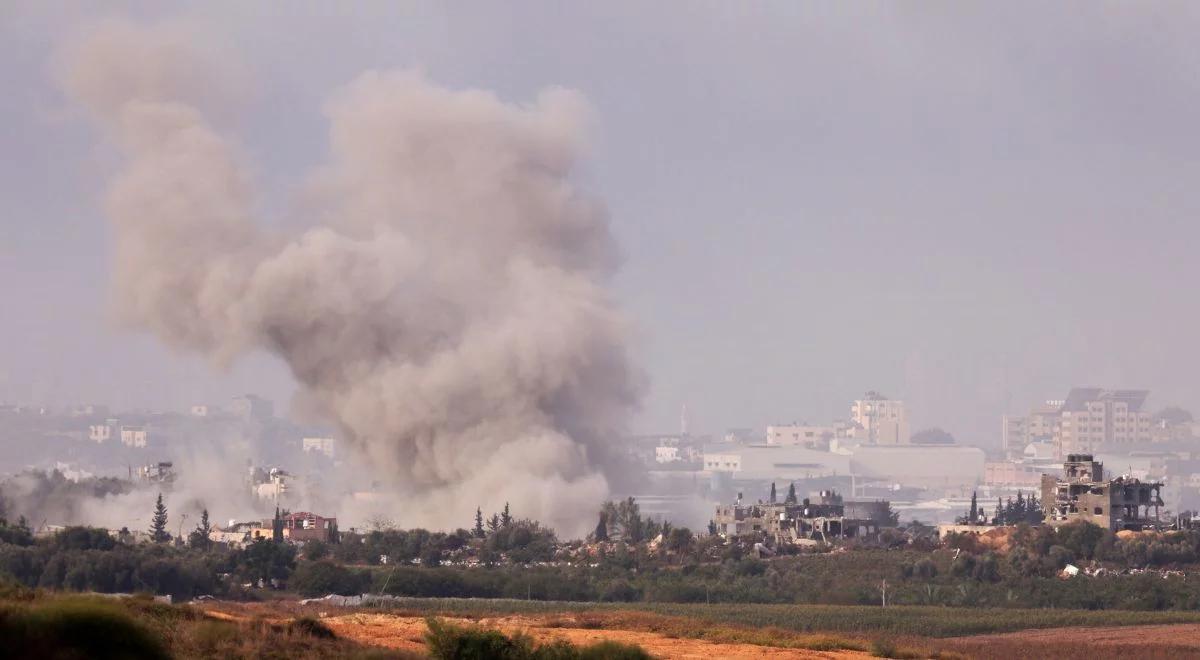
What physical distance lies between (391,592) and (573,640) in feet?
66.7

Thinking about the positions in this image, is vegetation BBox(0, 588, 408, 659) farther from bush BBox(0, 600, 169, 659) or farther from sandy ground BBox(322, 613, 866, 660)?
sandy ground BBox(322, 613, 866, 660)

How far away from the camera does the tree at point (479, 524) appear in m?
66.9

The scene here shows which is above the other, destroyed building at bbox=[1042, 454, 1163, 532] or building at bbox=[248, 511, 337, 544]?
destroyed building at bbox=[1042, 454, 1163, 532]

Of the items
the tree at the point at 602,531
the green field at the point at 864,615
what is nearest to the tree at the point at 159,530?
the tree at the point at 602,531

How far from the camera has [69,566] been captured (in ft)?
161

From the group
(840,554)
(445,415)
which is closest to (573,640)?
(840,554)

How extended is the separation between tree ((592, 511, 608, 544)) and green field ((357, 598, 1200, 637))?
1794cm

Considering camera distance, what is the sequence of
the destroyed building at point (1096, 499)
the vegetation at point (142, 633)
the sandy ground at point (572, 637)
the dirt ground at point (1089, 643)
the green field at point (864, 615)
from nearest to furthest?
the vegetation at point (142, 633)
the sandy ground at point (572, 637)
the dirt ground at point (1089, 643)
the green field at point (864, 615)
the destroyed building at point (1096, 499)

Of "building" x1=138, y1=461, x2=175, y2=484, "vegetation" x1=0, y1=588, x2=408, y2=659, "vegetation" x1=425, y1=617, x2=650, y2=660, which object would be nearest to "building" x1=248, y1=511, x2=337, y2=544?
"building" x1=138, y1=461, x2=175, y2=484

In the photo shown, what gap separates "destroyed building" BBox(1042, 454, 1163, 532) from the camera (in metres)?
72.6

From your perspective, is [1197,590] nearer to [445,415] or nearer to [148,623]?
[445,415]

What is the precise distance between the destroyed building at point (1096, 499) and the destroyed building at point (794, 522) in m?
7.41

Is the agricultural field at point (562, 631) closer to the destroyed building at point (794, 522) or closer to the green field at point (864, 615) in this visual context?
the green field at point (864, 615)

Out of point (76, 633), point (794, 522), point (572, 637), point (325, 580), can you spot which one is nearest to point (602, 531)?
point (794, 522)
